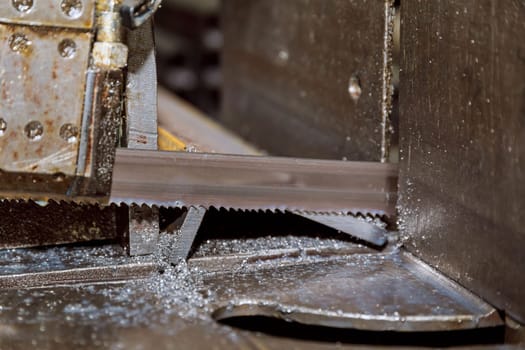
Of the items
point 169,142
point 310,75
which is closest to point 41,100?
point 169,142

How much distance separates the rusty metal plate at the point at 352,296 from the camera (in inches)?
40.7

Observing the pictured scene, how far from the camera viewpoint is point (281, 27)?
2186 mm

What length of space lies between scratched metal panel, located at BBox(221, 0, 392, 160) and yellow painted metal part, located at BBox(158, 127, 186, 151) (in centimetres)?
42

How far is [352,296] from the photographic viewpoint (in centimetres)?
109

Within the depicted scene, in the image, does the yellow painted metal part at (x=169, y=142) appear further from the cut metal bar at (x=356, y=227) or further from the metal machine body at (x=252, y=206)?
the cut metal bar at (x=356, y=227)

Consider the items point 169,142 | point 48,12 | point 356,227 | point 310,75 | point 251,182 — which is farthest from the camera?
point 310,75

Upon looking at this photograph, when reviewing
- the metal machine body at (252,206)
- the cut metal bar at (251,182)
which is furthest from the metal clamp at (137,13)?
the cut metal bar at (251,182)

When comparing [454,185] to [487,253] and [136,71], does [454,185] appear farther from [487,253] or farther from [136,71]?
[136,71]

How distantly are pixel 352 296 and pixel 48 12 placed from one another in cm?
68

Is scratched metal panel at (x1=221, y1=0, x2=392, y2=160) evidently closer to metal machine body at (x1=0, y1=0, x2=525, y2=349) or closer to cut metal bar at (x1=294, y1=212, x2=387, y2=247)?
metal machine body at (x1=0, y1=0, x2=525, y2=349)

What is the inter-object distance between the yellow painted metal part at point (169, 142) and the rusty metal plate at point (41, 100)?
0.44 m

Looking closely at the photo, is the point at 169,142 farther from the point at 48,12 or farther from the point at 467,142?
the point at 467,142

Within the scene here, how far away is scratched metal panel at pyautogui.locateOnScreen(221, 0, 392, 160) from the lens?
57.2 inches

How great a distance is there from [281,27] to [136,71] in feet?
3.57
